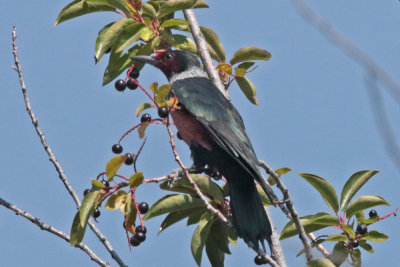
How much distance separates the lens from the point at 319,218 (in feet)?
12.2

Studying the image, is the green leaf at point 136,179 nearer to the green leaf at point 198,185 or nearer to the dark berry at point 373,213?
the green leaf at point 198,185

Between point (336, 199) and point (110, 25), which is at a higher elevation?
point (110, 25)

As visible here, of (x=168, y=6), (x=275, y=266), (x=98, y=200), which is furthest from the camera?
(x=168, y=6)

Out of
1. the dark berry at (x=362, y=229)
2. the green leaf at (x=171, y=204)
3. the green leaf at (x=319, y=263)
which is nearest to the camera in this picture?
the green leaf at (x=319, y=263)

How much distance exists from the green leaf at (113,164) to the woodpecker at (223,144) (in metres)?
0.85

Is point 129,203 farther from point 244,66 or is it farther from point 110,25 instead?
point 244,66

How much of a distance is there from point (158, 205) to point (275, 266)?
0.81 metres

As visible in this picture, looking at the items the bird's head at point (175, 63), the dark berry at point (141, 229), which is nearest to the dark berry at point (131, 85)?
the dark berry at point (141, 229)

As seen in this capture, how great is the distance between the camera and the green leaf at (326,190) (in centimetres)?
382

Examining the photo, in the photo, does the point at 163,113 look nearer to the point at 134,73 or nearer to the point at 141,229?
the point at 141,229

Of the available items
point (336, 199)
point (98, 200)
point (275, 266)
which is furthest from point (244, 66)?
point (275, 266)

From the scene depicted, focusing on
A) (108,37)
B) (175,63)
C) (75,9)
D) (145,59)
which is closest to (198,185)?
(108,37)

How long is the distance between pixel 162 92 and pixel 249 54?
1299mm

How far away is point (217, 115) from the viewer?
4641mm
